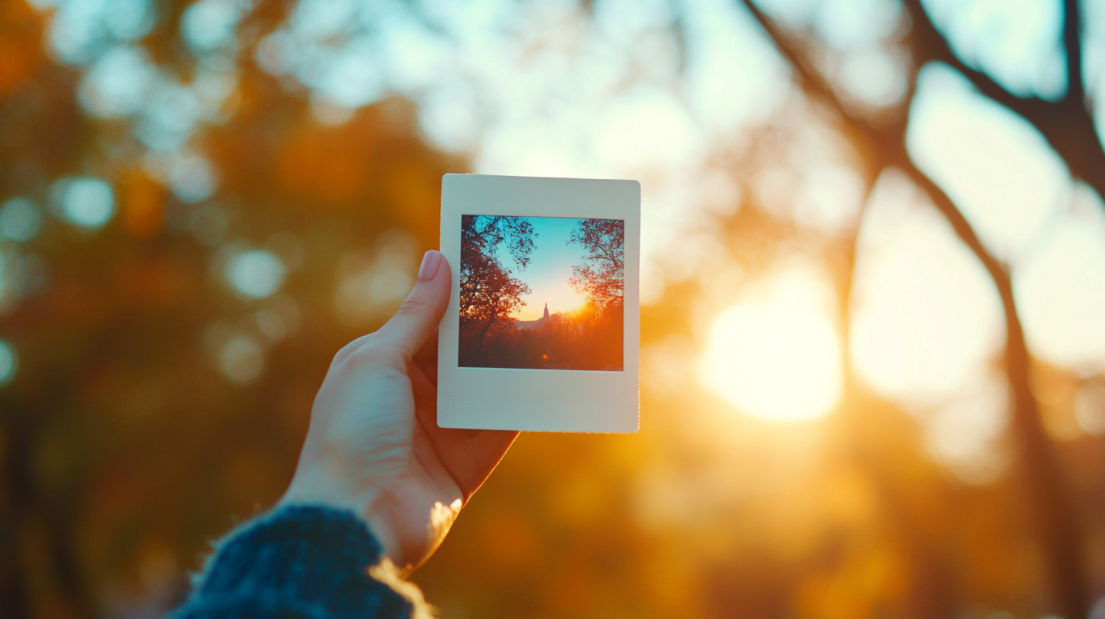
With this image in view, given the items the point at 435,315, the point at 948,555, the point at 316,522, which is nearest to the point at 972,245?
the point at 948,555

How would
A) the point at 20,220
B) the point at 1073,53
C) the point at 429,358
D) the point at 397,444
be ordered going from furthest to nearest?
1. the point at 20,220
2. the point at 1073,53
3. the point at 429,358
4. the point at 397,444

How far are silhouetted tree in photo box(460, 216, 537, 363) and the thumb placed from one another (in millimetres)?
64

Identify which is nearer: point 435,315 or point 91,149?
point 435,315

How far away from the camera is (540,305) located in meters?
1.69

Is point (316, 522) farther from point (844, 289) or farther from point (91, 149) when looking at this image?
point (91, 149)

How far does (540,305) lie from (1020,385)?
3592 mm

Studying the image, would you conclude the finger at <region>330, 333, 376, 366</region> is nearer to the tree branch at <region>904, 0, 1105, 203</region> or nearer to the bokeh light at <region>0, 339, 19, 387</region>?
the tree branch at <region>904, 0, 1105, 203</region>

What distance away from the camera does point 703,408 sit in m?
7.35

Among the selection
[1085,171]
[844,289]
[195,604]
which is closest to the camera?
[195,604]

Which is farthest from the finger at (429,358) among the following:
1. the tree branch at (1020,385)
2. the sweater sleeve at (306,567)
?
the tree branch at (1020,385)

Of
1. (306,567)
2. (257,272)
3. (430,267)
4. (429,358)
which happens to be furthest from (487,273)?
(257,272)

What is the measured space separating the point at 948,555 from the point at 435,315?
499 centimetres

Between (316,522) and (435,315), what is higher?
(435,315)

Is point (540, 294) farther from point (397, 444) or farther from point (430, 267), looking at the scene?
point (397, 444)
